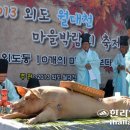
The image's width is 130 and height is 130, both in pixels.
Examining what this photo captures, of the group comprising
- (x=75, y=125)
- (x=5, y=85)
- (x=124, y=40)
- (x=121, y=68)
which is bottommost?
(x=75, y=125)

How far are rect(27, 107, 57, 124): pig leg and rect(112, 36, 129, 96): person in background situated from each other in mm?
4711

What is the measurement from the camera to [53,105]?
7.39 ft

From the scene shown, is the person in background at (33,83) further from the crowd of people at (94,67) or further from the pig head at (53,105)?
the pig head at (53,105)

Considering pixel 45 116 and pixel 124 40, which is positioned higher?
pixel 124 40

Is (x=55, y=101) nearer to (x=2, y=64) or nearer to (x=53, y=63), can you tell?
(x=2, y=64)

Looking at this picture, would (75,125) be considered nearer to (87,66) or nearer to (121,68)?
(87,66)

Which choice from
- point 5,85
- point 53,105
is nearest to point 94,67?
point 5,85

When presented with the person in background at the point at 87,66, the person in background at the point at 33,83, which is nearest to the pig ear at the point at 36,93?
the person in background at the point at 33,83

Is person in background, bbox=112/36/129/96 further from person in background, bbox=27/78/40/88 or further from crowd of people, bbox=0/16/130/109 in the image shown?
person in background, bbox=27/78/40/88

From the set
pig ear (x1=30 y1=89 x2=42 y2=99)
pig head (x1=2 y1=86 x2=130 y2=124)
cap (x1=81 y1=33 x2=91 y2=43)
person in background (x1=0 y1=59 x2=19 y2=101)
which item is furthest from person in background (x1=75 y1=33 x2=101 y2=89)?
pig ear (x1=30 y1=89 x2=42 y2=99)

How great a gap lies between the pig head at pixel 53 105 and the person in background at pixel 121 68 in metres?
4.52

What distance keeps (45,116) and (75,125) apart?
17 cm

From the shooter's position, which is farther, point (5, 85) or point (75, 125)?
point (5, 85)

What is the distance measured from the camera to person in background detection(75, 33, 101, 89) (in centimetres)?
675
